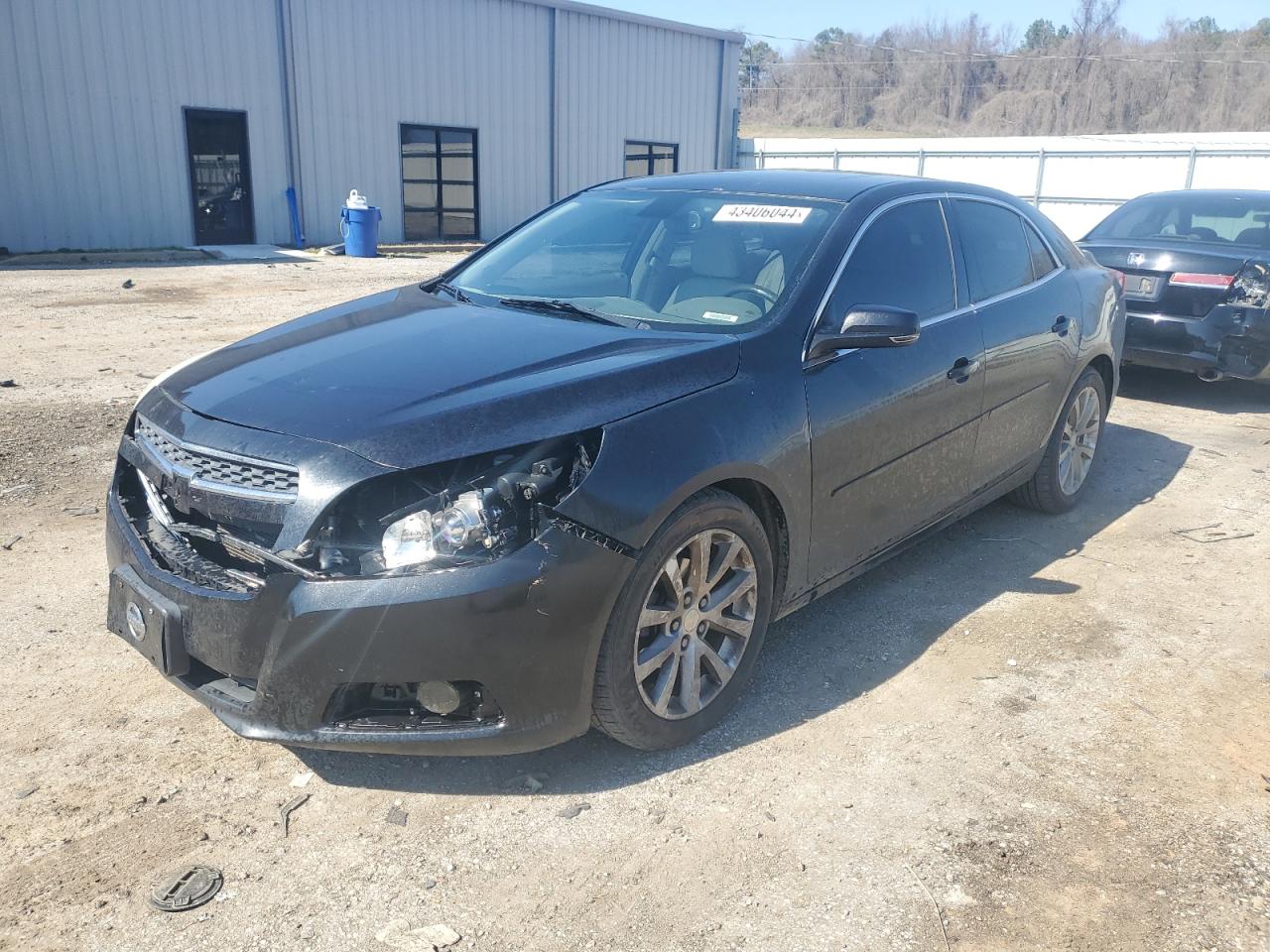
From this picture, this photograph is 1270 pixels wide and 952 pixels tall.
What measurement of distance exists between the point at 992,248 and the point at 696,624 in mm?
2577

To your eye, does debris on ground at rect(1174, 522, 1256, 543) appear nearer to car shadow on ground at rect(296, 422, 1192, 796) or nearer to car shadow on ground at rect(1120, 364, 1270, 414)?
car shadow on ground at rect(296, 422, 1192, 796)

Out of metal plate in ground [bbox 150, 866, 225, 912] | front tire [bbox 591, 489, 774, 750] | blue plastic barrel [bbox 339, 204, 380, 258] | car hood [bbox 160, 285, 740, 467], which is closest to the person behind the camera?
metal plate in ground [bbox 150, 866, 225, 912]

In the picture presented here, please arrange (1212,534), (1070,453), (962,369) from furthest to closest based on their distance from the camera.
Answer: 1. (1070,453)
2. (1212,534)
3. (962,369)

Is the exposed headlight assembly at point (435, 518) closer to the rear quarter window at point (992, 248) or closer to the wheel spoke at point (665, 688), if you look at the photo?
the wheel spoke at point (665, 688)

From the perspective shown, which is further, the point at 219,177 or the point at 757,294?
the point at 219,177

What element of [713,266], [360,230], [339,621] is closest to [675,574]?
[339,621]

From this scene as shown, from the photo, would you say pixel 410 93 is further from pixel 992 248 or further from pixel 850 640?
pixel 850 640

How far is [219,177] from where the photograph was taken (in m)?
19.6

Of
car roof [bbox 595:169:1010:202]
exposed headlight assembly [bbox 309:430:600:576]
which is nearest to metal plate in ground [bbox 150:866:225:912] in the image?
exposed headlight assembly [bbox 309:430:600:576]

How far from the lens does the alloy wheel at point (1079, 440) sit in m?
5.41

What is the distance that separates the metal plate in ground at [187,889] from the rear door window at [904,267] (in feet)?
8.45

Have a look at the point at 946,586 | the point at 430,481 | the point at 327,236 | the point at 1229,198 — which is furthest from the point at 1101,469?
the point at 327,236

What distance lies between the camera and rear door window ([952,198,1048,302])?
14.8 ft

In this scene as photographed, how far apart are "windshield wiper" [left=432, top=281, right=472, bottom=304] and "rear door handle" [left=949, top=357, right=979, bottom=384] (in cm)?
193
